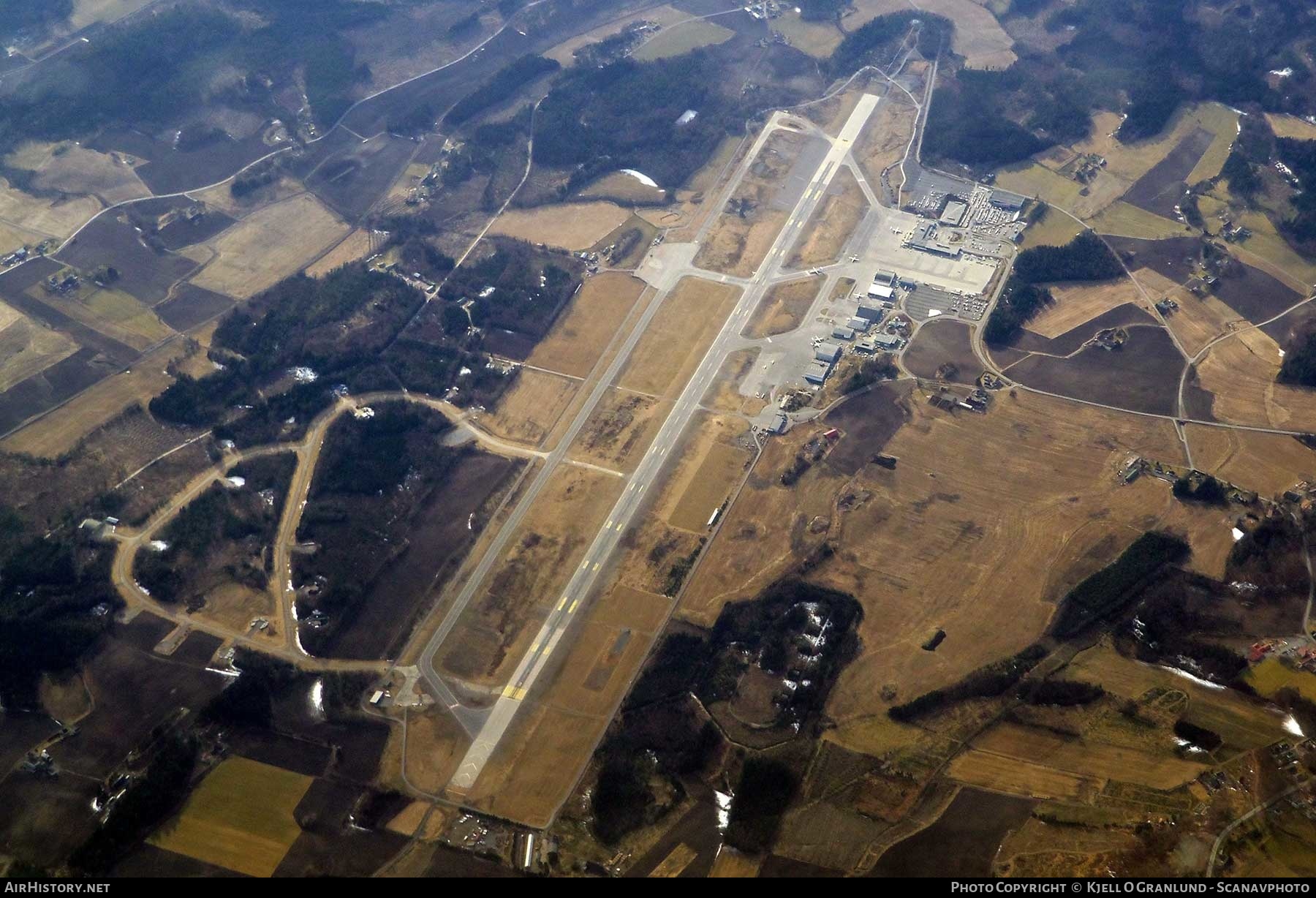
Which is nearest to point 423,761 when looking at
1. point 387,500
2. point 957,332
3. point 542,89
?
point 387,500

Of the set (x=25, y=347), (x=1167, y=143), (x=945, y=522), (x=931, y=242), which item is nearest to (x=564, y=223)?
(x=931, y=242)

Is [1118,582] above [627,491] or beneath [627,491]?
beneath

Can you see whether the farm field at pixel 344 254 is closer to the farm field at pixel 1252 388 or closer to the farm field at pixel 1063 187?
the farm field at pixel 1063 187

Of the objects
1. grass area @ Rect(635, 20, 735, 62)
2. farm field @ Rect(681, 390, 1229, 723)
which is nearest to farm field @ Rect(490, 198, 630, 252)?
grass area @ Rect(635, 20, 735, 62)

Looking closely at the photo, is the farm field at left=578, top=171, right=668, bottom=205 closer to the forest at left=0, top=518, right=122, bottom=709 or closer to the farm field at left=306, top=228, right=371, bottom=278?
the farm field at left=306, top=228, right=371, bottom=278

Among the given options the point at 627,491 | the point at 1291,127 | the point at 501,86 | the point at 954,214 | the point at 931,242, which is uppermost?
the point at 501,86

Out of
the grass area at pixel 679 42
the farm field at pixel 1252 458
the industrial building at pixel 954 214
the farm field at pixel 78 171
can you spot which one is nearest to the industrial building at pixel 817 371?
the industrial building at pixel 954 214

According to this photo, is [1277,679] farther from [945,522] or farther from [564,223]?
[564,223]
